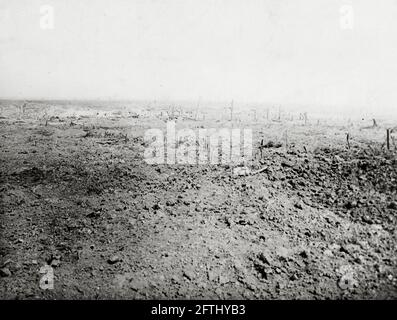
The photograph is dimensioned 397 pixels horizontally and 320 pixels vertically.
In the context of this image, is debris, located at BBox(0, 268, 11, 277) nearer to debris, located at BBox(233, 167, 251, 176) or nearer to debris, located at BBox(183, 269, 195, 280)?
debris, located at BBox(183, 269, 195, 280)

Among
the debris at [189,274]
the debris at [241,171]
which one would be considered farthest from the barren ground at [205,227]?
the debris at [241,171]

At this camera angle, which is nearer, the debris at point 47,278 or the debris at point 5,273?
the debris at point 47,278

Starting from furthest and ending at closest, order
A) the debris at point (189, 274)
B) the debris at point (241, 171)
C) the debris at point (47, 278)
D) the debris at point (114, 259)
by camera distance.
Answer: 1. the debris at point (241, 171)
2. the debris at point (114, 259)
3. the debris at point (189, 274)
4. the debris at point (47, 278)

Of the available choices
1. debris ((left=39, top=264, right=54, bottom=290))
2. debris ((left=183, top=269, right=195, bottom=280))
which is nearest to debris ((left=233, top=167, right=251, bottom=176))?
debris ((left=183, top=269, right=195, bottom=280))

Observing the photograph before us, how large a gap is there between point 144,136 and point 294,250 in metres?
8.37

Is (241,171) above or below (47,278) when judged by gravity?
above

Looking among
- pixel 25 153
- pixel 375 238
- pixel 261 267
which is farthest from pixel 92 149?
pixel 375 238

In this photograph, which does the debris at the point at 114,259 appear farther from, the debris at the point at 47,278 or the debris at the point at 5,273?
the debris at the point at 5,273

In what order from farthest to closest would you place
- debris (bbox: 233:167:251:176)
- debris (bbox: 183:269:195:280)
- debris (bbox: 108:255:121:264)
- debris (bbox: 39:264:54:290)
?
debris (bbox: 233:167:251:176)
debris (bbox: 108:255:121:264)
debris (bbox: 183:269:195:280)
debris (bbox: 39:264:54:290)

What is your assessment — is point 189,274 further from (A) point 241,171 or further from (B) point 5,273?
(A) point 241,171

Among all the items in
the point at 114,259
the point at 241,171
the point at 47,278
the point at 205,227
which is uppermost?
the point at 241,171

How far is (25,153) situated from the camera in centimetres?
1044

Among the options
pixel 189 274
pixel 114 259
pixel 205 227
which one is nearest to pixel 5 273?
pixel 114 259

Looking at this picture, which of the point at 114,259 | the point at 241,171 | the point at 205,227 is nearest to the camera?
the point at 114,259
